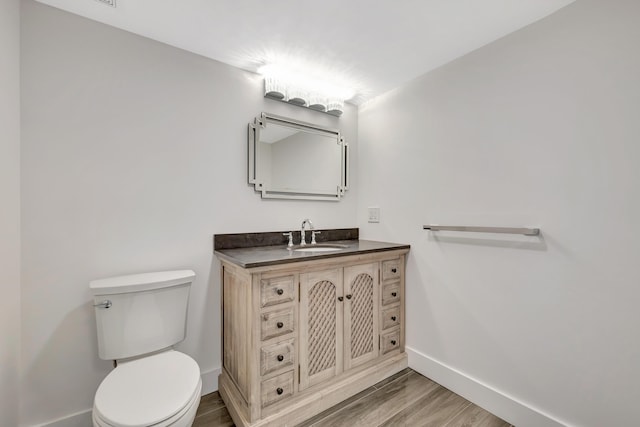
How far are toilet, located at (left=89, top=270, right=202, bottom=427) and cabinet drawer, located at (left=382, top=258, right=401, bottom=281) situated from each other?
1285 mm

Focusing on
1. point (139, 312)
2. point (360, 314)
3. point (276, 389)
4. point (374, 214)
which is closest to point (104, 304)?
point (139, 312)

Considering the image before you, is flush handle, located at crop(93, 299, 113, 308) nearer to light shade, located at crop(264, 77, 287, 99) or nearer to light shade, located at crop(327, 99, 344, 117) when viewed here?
light shade, located at crop(264, 77, 287, 99)

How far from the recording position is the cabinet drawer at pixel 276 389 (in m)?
1.45

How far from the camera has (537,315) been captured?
1455 millimetres

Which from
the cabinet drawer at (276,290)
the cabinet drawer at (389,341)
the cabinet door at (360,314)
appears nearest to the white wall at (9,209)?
the cabinet drawer at (276,290)

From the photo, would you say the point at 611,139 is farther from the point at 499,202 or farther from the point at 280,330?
the point at 280,330

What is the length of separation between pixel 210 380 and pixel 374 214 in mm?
1694

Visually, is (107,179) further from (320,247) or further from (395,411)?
(395,411)

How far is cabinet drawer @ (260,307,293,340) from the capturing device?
145cm

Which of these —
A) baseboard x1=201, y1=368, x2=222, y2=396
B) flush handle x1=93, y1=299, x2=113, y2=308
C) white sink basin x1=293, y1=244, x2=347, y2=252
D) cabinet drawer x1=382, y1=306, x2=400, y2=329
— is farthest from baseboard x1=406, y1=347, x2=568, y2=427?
flush handle x1=93, y1=299, x2=113, y2=308

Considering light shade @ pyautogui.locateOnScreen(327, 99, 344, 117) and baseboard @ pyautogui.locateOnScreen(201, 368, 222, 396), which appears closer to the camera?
baseboard @ pyautogui.locateOnScreen(201, 368, 222, 396)

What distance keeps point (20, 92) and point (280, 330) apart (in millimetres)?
1728

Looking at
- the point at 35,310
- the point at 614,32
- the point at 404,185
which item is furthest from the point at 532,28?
the point at 35,310

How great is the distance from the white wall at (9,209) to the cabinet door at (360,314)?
163 centimetres
